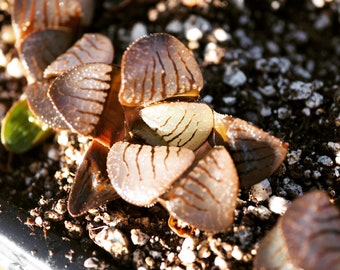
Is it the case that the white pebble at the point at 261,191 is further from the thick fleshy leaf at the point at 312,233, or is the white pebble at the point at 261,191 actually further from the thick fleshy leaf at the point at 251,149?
the thick fleshy leaf at the point at 312,233

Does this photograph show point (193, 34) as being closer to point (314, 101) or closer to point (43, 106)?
point (314, 101)

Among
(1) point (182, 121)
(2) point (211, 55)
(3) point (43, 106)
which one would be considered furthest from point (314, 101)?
(3) point (43, 106)

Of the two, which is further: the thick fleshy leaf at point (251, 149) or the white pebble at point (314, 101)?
the white pebble at point (314, 101)

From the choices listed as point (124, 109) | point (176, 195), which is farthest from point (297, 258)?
point (124, 109)

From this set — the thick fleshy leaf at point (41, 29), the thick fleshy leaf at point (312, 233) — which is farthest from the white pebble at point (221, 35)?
the thick fleshy leaf at point (312, 233)

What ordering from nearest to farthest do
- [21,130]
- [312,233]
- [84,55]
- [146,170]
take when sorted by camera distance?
[312,233] < [146,170] < [84,55] < [21,130]

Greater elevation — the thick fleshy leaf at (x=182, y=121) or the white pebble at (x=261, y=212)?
the thick fleshy leaf at (x=182, y=121)

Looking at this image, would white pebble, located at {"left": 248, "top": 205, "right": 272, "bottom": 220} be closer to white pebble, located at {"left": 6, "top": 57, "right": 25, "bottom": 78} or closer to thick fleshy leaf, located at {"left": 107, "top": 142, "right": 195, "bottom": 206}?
thick fleshy leaf, located at {"left": 107, "top": 142, "right": 195, "bottom": 206}
